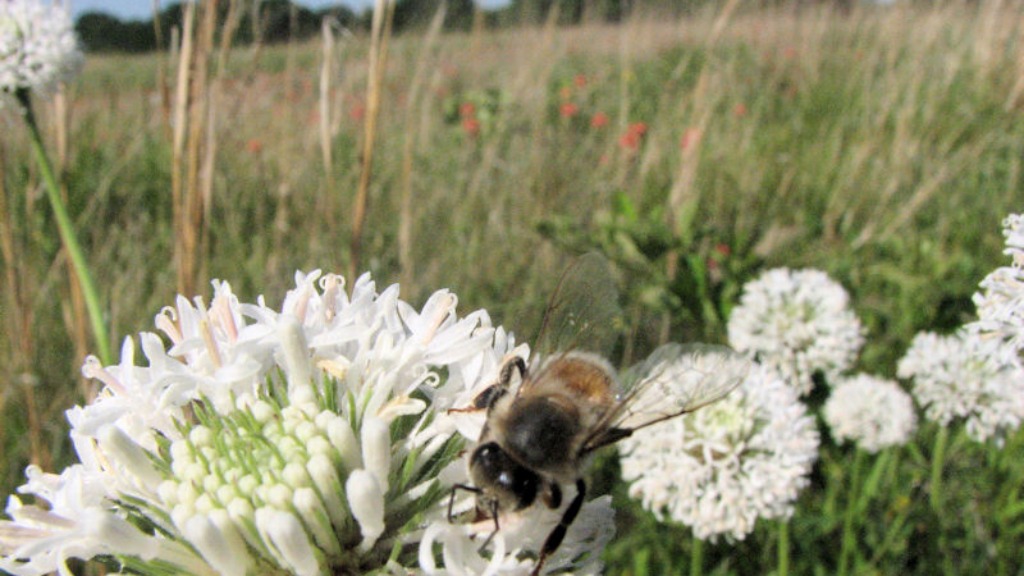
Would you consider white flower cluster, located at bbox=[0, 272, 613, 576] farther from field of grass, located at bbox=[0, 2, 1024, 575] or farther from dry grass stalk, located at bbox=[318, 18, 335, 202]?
dry grass stalk, located at bbox=[318, 18, 335, 202]

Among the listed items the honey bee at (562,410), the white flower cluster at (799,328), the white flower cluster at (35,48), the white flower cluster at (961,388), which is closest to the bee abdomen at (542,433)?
the honey bee at (562,410)

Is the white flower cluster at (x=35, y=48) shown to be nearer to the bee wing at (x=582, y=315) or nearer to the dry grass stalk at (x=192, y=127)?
the dry grass stalk at (x=192, y=127)

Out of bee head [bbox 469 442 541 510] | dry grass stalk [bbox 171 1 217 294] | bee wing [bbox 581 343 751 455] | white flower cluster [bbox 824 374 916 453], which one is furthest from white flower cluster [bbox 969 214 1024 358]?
dry grass stalk [bbox 171 1 217 294]

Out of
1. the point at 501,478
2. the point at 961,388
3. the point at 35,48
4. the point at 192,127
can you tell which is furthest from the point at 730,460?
the point at 35,48

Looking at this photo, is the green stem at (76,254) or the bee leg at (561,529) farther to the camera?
the green stem at (76,254)

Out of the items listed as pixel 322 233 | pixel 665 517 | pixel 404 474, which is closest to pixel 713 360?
pixel 404 474
